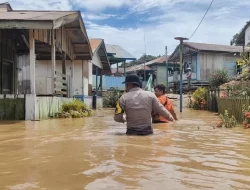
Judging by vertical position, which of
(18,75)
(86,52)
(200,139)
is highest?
(86,52)

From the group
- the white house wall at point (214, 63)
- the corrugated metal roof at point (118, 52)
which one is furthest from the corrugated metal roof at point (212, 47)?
the corrugated metal roof at point (118, 52)

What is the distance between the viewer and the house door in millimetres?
15391

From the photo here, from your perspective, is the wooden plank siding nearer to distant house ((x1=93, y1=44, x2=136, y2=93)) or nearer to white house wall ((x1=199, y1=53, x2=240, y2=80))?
distant house ((x1=93, y1=44, x2=136, y2=93))

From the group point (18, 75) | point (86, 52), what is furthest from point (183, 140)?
point (86, 52)

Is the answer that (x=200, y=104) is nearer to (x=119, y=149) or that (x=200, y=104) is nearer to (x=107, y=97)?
(x=107, y=97)

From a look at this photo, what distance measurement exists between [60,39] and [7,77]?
9.17 feet

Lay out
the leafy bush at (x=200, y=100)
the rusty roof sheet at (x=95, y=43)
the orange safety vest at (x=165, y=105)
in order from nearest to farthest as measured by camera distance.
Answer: the orange safety vest at (x=165, y=105) → the leafy bush at (x=200, y=100) → the rusty roof sheet at (x=95, y=43)

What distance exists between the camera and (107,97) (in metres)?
27.1

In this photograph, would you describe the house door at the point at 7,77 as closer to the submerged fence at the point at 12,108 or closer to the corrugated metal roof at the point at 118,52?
the submerged fence at the point at 12,108

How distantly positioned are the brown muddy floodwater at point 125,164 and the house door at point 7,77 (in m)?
9.31

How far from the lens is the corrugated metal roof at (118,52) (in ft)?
110

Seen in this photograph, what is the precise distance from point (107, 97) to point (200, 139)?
20326 mm

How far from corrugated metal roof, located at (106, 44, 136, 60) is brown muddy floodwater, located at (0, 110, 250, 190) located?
89.1 feet

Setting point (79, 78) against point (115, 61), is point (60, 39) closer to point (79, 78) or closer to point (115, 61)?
point (79, 78)
